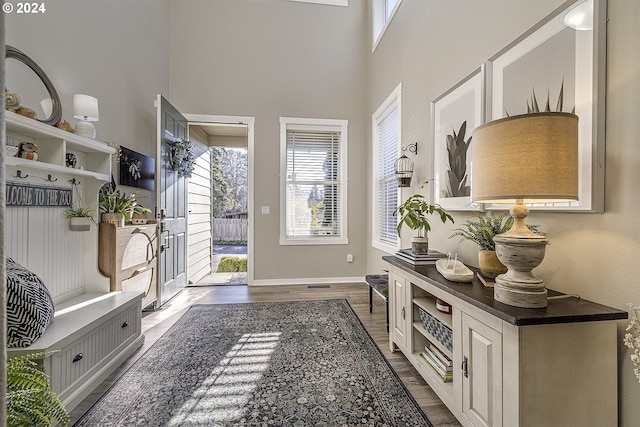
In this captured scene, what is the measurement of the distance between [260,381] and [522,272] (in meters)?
1.62

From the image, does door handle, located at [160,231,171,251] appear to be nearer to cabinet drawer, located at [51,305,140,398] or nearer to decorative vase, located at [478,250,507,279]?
cabinet drawer, located at [51,305,140,398]

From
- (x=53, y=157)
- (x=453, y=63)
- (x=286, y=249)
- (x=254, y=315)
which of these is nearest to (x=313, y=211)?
(x=286, y=249)

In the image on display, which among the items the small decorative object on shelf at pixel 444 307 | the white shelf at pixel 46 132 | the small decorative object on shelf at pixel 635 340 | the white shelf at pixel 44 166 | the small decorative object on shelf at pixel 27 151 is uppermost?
the white shelf at pixel 46 132

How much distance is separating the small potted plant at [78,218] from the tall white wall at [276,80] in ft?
6.80

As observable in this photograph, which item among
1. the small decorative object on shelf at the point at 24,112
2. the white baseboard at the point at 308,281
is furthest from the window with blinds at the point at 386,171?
the small decorative object on shelf at the point at 24,112

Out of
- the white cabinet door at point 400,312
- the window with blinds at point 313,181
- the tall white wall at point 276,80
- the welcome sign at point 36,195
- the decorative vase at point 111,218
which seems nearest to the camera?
the welcome sign at point 36,195

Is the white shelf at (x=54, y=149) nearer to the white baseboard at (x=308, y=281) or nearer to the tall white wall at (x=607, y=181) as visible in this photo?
the white baseboard at (x=308, y=281)

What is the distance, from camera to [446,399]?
4.70 ft

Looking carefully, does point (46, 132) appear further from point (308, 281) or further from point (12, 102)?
point (308, 281)

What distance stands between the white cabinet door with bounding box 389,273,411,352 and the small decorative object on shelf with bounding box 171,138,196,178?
300 cm

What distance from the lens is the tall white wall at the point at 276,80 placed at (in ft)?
13.0

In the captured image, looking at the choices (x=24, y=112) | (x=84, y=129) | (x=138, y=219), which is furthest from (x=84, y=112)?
(x=138, y=219)

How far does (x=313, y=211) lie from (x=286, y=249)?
72 cm

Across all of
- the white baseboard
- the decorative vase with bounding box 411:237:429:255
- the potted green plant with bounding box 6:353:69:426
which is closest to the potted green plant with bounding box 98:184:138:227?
the potted green plant with bounding box 6:353:69:426
